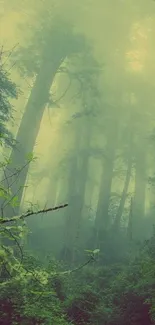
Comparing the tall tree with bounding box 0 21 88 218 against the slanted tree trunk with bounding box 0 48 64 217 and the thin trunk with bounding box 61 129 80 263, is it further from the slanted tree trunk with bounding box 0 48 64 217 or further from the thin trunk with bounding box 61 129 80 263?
the thin trunk with bounding box 61 129 80 263

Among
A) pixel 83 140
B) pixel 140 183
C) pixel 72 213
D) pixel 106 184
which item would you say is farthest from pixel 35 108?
pixel 140 183

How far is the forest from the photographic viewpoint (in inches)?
378

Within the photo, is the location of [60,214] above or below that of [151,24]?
below

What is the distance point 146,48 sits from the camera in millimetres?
32219

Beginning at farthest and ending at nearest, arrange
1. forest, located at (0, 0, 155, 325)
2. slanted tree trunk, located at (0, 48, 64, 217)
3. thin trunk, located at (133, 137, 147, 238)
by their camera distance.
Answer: thin trunk, located at (133, 137, 147, 238) < slanted tree trunk, located at (0, 48, 64, 217) < forest, located at (0, 0, 155, 325)

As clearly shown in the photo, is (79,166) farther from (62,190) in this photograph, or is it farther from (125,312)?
(125,312)

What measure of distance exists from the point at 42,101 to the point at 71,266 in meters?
9.74

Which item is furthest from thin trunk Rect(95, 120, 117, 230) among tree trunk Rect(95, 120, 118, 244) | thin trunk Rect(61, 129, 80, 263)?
thin trunk Rect(61, 129, 80, 263)

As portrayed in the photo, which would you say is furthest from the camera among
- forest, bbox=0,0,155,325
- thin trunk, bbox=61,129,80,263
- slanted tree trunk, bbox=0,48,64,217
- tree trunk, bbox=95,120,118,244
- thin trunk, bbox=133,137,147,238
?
thin trunk, bbox=133,137,147,238

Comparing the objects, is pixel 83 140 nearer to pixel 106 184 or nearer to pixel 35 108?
pixel 106 184

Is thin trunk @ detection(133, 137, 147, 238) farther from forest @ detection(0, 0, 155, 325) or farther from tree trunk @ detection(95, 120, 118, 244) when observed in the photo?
tree trunk @ detection(95, 120, 118, 244)

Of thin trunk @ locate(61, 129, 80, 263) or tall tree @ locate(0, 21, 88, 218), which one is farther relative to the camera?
thin trunk @ locate(61, 129, 80, 263)

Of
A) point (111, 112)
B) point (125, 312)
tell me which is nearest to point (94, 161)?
point (111, 112)

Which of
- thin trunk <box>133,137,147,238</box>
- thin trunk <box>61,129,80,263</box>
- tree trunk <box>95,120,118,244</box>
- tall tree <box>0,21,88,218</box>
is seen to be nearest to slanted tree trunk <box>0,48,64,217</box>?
tall tree <box>0,21,88,218</box>
